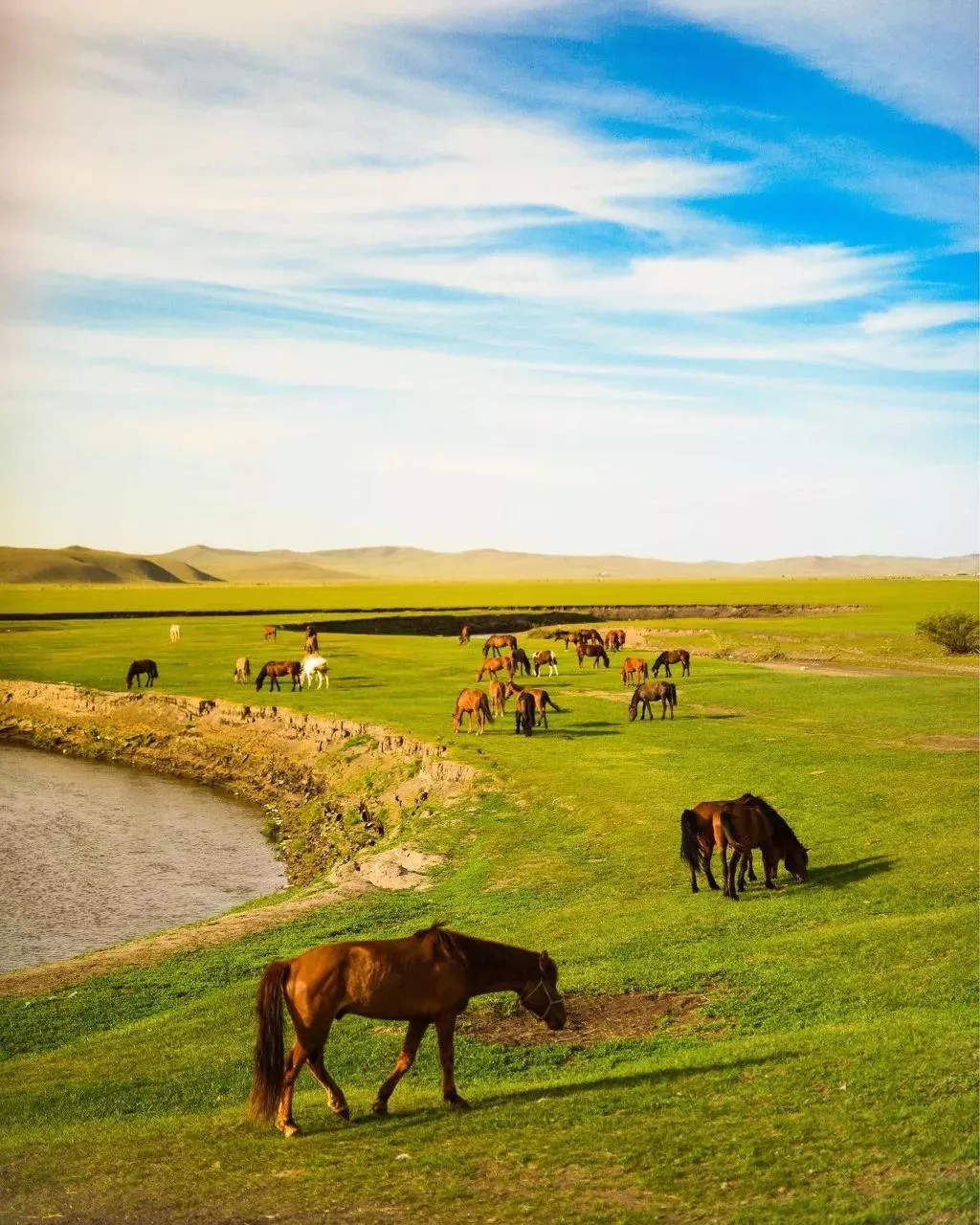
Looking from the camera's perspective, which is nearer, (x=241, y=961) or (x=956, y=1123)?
(x=956, y=1123)

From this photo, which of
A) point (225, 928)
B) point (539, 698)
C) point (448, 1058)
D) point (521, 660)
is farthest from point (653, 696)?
point (448, 1058)

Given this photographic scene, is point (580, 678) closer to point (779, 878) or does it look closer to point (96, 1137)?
point (779, 878)

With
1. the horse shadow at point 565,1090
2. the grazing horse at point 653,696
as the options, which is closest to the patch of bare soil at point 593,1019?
the horse shadow at point 565,1090

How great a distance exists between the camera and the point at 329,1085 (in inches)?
412

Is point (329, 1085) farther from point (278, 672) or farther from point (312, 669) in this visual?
point (312, 669)

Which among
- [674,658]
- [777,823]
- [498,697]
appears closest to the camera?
[777,823]

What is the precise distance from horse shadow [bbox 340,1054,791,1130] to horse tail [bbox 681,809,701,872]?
7898 mm

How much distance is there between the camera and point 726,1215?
8.41 meters

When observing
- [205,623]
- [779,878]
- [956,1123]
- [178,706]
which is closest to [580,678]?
[178,706]

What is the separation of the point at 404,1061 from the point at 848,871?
12.3 meters

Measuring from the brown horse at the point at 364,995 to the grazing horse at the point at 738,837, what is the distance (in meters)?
9.14

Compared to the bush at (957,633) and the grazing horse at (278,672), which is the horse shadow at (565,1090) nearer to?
the grazing horse at (278,672)

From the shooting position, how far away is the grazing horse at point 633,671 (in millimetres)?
49928

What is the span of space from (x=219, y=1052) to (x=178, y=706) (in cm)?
3686
